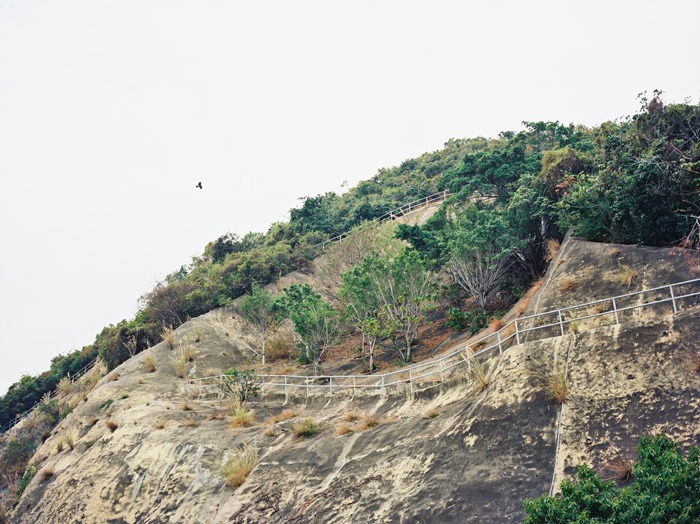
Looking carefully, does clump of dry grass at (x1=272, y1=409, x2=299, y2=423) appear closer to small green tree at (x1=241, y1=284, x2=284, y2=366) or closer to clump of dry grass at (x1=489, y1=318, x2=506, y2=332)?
clump of dry grass at (x1=489, y1=318, x2=506, y2=332)

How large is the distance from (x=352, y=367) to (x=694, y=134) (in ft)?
53.8

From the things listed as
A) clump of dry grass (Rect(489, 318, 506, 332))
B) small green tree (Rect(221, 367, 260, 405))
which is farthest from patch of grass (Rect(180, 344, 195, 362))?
clump of dry grass (Rect(489, 318, 506, 332))

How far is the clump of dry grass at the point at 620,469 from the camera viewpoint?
10336 millimetres

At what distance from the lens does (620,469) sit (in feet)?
34.2

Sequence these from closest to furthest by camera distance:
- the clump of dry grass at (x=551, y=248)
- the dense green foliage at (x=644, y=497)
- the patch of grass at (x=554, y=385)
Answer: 1. the dense green foliage at (x=644, y=497)
2. the patch of grass at (x=554, y=385)
3. the clump of dry grass at (x=551, y=248)

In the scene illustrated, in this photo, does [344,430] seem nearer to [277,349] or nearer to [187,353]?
[187,353]

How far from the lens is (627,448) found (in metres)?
10.9

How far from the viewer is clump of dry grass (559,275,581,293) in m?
19.0

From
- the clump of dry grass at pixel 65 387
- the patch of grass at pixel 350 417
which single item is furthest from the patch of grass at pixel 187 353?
the patch of grass at pixel 350 417

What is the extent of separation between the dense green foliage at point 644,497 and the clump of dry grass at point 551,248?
1559cm

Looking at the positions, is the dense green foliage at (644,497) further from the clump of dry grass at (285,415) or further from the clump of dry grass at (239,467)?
the clump of dry grass at (285,415)

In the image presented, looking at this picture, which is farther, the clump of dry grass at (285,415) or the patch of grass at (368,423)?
the clump of dry grass at (285,415)

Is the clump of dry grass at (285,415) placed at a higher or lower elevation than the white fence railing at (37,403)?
lower

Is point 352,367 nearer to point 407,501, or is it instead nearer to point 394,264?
point 394,264
